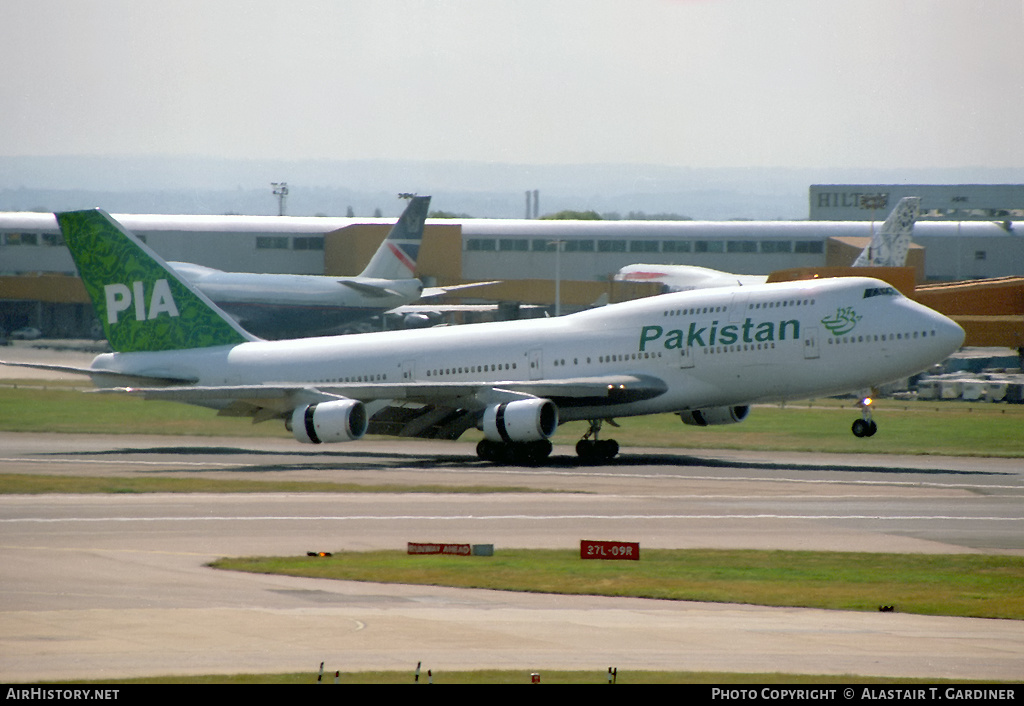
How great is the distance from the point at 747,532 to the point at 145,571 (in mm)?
14656

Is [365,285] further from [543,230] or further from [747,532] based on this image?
[747,532]

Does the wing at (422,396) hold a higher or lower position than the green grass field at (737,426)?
higher

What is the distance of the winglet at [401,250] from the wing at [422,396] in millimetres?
47691

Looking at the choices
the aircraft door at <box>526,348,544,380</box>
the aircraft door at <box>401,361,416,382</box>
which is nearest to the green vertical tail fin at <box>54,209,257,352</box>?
the aircraft door at <box>401,361,416,382</box>

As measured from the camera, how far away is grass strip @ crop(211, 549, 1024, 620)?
1019 inches

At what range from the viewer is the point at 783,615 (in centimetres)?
2423

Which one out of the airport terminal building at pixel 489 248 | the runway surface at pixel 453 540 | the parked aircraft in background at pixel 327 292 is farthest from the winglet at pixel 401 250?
the runway surface at pixel 453 540

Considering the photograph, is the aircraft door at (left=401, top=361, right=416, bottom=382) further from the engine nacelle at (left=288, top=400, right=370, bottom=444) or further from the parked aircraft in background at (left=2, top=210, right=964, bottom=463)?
the engine nacelle at (left=288, top=400, right=370, bottom=444)

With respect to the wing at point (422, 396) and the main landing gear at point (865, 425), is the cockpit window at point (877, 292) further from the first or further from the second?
the wing at point (422, 396)

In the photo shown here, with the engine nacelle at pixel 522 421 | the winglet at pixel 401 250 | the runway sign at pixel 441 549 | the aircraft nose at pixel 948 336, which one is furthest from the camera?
the winglet at pixel 401 250

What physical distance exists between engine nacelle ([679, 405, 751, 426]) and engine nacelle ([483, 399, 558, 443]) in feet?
19.5

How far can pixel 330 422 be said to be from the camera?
51125 mm

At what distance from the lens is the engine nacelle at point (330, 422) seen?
51094 mm

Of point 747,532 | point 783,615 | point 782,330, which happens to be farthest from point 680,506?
point 783,615
